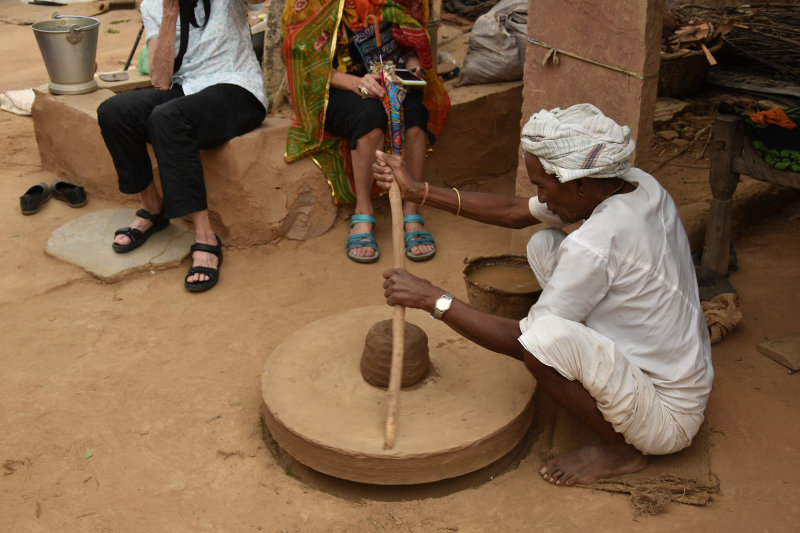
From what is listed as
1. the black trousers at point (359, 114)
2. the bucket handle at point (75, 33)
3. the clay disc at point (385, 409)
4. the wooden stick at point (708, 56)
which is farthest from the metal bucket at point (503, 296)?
the bucket handle at point (75, 33)

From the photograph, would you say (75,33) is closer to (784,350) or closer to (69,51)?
(69,51)

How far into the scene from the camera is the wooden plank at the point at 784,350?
10.3ft

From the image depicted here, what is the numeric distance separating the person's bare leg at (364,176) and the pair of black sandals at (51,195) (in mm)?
1700

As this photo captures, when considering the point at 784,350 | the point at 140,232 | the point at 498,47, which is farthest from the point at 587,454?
the point at 498,47

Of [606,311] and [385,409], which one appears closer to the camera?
[606,311]

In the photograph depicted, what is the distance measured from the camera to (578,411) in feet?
8.01

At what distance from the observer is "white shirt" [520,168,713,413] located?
7.57 ft

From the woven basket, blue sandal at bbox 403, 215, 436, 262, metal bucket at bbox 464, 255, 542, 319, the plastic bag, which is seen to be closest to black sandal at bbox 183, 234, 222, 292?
blue sandal at bbox 403, 215, 436, 262

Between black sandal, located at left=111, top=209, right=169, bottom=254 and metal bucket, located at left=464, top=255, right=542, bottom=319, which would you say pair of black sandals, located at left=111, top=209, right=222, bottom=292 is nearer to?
black sandal, located at left=111, top=209, right=169, bottom=254

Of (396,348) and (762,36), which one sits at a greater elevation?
(762,36)

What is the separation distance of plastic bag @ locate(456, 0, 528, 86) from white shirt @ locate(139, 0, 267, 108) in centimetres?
142

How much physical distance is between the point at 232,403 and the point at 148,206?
64.3 inches

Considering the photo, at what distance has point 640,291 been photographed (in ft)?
7.68

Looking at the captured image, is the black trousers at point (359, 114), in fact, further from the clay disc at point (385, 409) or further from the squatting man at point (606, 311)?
the squatting man at point (606, 311)
